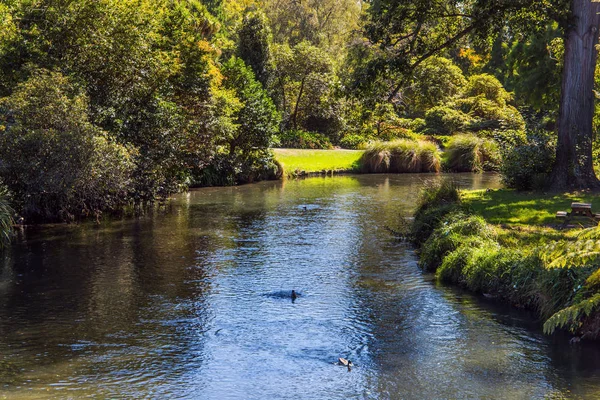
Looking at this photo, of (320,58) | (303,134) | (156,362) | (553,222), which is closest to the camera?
(156,362)

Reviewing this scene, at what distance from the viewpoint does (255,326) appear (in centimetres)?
1330

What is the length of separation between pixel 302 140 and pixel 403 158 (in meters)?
8.76

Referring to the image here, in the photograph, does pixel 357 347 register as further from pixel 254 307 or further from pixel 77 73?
pixel 77 73

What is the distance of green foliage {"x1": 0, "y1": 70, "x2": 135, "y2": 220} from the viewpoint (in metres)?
21.8

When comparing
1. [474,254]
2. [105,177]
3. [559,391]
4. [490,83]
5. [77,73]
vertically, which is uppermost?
[490,83]

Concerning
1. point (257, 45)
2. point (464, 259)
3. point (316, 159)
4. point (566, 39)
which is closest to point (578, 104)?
point (566, 39)

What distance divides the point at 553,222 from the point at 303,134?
113ft

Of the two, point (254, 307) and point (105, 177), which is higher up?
point (105, 177)

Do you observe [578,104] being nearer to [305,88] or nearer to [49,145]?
[49,145]

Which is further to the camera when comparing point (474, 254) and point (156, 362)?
point (474, 254)

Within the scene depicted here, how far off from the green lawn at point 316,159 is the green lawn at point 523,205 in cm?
2124

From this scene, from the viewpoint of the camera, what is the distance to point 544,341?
12.4 meters

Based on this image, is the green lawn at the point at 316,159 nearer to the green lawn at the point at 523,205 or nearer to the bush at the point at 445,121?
the bush at the point at 445,121

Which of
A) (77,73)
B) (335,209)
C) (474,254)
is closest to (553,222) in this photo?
(474,254)
